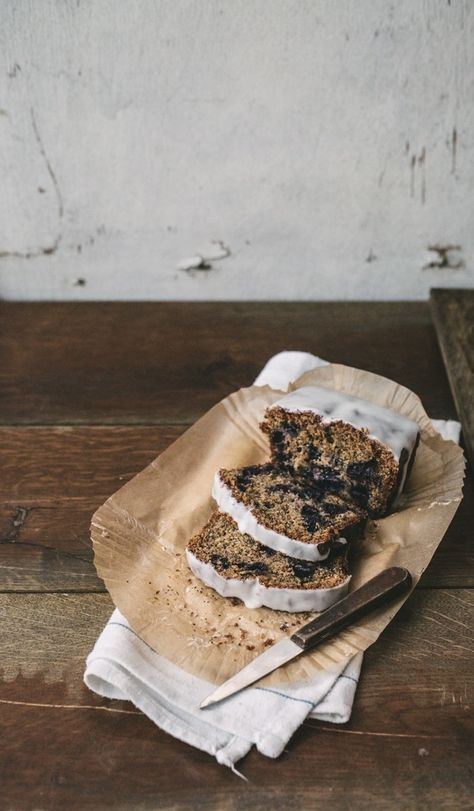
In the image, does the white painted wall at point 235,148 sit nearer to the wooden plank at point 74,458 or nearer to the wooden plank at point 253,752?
the wooden plank at point 74,458

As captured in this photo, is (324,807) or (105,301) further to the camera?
(105,301)

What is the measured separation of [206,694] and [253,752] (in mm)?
128

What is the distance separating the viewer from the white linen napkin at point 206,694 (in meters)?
1.32

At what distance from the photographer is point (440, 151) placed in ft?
7.86

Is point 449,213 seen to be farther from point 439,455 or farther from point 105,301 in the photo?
point 105,301

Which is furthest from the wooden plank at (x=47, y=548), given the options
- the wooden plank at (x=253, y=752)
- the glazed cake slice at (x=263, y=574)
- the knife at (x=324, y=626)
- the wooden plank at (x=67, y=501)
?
the knife at (x=324, y=626)

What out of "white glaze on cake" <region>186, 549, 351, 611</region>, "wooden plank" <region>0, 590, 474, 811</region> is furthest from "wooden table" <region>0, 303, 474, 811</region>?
"white glaze on cake" <region>186, 549, 351, 611</region>

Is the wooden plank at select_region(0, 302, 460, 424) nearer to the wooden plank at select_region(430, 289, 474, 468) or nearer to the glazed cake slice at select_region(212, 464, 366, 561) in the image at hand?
the wooden plank at select_region(430, 289, 474, 468)

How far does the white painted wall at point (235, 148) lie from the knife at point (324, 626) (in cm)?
132

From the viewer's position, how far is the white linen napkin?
132 centimetres

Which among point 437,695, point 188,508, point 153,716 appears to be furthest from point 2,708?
point 437,695

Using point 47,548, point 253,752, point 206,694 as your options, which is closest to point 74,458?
point 47,548

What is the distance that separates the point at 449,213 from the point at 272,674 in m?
1.63

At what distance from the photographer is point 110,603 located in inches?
62.2
